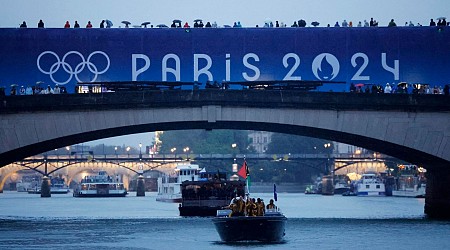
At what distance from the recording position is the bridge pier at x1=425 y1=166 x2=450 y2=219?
268 ft

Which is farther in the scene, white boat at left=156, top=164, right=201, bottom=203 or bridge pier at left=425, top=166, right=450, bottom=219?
white boat at left=156, top=164, right=201, bottom=203

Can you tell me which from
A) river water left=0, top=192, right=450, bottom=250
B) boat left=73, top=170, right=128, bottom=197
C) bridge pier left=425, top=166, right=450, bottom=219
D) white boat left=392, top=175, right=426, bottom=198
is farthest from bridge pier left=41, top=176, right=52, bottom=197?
bridge pier left=425, top=166, right=450, bottom=219

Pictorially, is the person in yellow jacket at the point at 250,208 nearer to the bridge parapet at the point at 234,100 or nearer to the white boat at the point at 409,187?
the bridge parapet at the point at 234,100

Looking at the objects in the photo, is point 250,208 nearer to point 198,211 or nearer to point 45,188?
point 198,211

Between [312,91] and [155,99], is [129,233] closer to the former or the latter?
[155,99]

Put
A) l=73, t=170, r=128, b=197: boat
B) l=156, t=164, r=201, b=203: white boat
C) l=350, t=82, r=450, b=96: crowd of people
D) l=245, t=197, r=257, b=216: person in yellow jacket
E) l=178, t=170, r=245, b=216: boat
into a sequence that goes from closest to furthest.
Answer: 1. l=245, t=197, r=257, b=216: person in yellow jacket
2. l=350, t=82, r=450, b=96: crowd of people
3. l=178, t=170, r=245, b=216: boat
4. l=156, t=164, r=201, b=203: white boat
5. l=73, t=170, r=128, b=197: boat

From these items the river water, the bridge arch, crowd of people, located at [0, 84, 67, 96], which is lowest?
the river water

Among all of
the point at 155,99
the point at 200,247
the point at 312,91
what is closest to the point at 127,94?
the point at 155,99

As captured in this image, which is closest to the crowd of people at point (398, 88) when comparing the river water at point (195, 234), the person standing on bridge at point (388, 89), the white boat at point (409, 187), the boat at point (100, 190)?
the person standing on bridge at point (388, 89)

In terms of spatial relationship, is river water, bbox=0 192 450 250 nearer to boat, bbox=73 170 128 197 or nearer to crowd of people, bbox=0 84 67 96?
crowd of people, bbox=0 84 67 96

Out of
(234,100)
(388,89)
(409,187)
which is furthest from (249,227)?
(409,187)

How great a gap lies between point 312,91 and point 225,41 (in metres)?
6.84

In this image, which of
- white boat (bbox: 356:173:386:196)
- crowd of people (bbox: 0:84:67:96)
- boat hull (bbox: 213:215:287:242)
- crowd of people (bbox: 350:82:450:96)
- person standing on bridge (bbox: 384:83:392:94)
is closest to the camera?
boat hull (bbox: 213:215:287:242)

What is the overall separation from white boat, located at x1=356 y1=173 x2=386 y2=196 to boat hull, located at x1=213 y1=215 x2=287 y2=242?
110 m
